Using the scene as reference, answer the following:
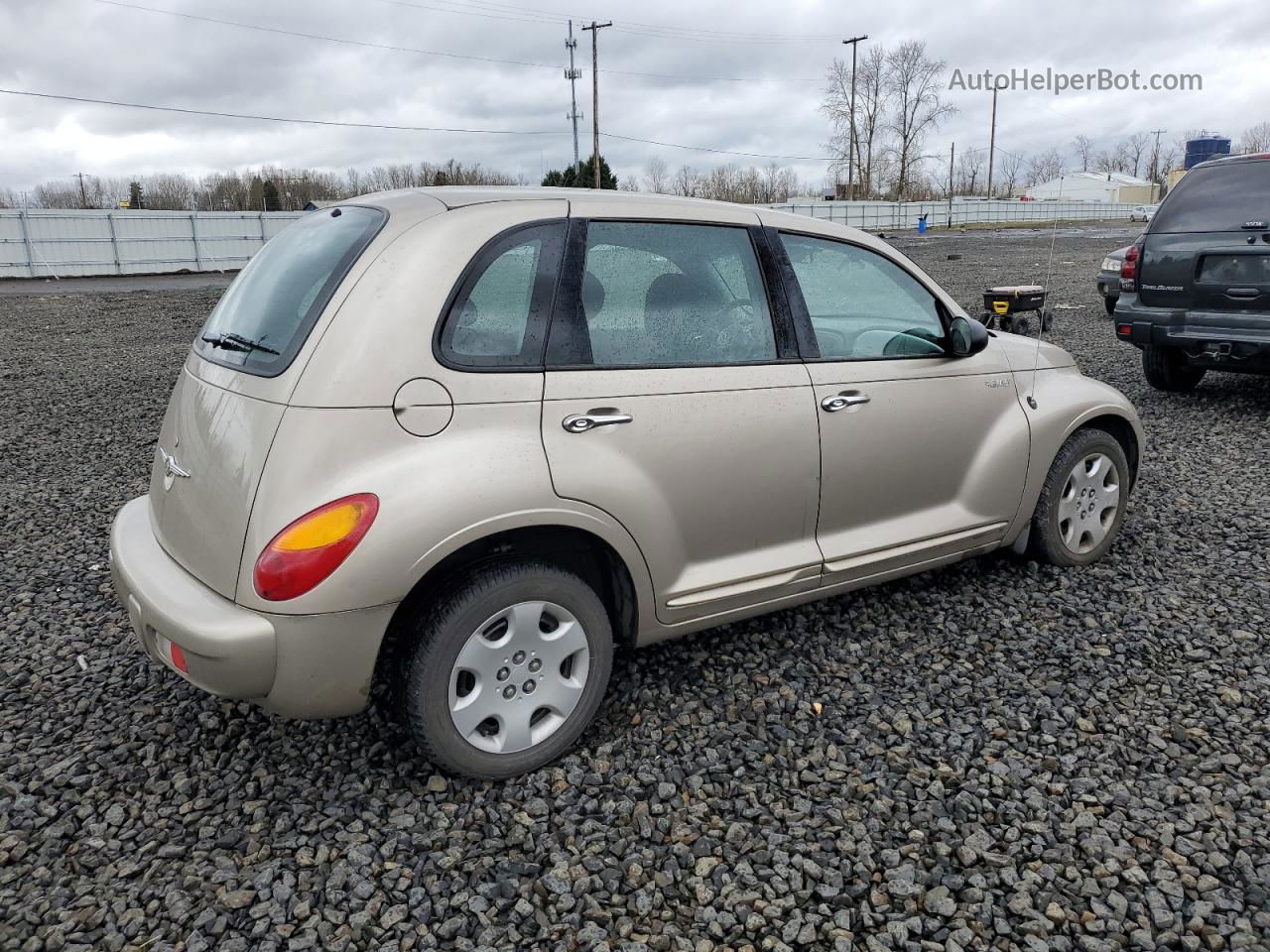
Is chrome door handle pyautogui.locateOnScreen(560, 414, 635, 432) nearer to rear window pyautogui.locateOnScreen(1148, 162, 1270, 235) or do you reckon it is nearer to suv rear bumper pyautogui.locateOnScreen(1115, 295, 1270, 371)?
suv rear bumper pyautogui.locateOnScreen(1115, 295, 1270, 371)

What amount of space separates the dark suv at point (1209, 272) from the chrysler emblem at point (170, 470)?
701 cm

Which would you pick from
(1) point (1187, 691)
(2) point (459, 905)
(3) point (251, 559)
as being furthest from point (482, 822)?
(1) point (1187, 691)

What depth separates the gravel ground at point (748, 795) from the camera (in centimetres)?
233

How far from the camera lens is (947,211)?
59.5 m

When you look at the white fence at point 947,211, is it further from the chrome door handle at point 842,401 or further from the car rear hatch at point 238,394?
the car rear hatch at point 238,394

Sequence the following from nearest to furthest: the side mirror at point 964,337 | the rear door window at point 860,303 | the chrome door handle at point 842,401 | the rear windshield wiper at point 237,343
Answer: the rear windshield wiper at point 237,343 → the chrome door handle at point 842,401 → the rear door window at point 860,303 → the side mirror at point 964,337

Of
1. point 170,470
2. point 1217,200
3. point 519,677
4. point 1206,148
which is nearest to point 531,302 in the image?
point 519,677

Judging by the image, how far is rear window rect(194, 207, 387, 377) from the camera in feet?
8.85

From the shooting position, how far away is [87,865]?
2523mm

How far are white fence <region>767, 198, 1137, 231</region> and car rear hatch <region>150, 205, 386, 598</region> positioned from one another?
150ft

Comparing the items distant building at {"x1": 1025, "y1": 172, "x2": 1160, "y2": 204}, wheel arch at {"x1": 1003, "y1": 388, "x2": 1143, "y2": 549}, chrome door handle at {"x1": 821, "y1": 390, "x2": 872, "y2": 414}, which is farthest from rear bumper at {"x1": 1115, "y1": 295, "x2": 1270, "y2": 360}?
distant building at {"x1": 1025, "y1": 172, "x2": 1160, "y2": 204}

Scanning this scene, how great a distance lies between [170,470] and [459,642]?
1.16m

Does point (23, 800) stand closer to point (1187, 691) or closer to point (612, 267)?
point (612, 267)

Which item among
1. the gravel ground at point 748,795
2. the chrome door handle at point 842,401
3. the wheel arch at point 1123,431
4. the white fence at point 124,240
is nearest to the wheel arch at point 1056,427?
the wheel arch at point 1123,431
